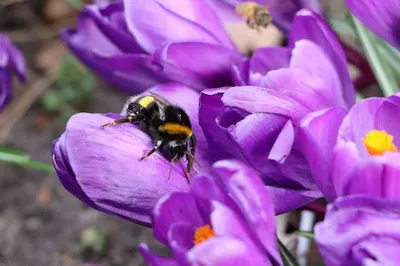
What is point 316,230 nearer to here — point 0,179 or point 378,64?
point 378,64

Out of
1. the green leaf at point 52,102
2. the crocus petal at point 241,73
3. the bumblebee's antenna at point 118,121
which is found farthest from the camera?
the green leaf at point 52,102

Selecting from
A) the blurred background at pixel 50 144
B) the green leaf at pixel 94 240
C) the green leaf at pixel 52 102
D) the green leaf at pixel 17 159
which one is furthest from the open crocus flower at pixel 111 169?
the green leaf at pixel 52 102

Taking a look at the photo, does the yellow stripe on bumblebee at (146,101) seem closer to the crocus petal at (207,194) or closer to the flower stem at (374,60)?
the crocus petal at (207,194)

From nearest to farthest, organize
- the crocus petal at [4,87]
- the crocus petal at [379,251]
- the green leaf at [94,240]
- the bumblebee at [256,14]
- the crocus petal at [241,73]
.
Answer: the crocus petal at [379,251] < the crocus petal at [241,73] < the bumblebee at [256,14] < the crocus petal at [4,87] < the green leaf at [94,240]

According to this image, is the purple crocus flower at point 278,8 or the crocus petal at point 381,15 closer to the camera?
the crocus petal at point 381,15

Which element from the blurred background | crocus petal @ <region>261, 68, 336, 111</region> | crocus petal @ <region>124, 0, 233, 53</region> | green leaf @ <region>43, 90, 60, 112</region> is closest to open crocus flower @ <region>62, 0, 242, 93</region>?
crocus petal @ <region>124, 0, 233, 53</region>

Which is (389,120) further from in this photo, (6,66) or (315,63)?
(6,66)

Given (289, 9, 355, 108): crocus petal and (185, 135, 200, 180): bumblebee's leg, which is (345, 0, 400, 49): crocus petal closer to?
(289, 9, 355, 108): crocus petal
